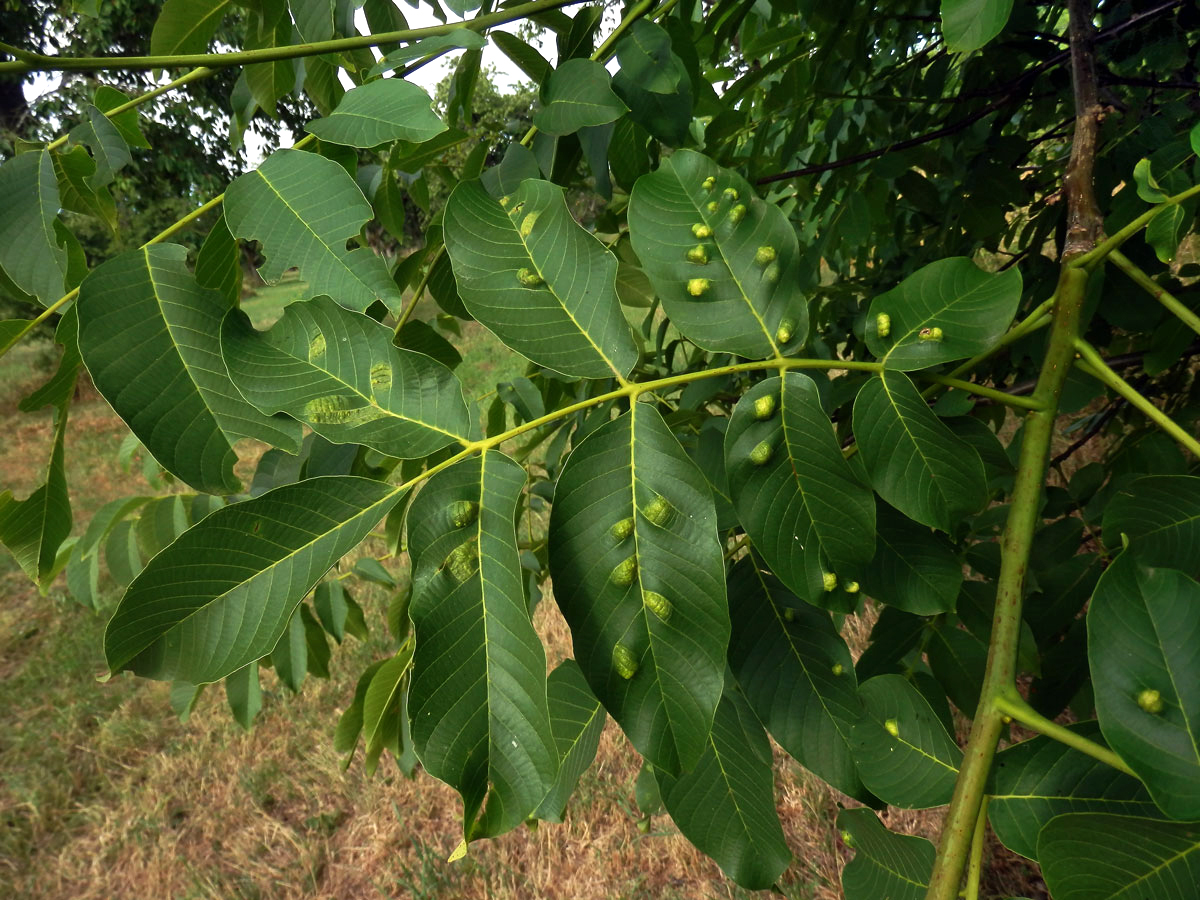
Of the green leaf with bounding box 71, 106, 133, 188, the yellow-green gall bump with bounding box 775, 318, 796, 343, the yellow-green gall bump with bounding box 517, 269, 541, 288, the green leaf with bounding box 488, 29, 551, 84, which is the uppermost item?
the green leaf with bounding box 71, 106, 133, 188

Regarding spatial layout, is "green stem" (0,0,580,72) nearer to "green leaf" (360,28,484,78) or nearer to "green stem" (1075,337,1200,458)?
"green leaf" (360,28,484,78)

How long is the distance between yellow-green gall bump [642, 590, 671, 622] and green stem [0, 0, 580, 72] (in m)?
0.61

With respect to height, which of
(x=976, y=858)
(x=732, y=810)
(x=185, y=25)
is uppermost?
(x=185, y=25)

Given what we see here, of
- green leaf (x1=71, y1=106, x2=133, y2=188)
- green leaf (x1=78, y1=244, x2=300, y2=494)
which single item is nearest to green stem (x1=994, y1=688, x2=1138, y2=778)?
green leaf (x1=78, y1=244, x2=300, y2=494)

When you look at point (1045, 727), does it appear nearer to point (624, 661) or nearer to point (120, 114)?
point (624, 661)

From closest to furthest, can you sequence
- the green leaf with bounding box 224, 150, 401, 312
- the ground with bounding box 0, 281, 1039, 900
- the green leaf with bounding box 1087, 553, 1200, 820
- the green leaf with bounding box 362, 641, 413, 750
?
the green leaf with bounding box 1087, 553, 1200, 820 < the green leaf with bounding box 224, 150, 401, 312 < the green leaf with bounding box 362, 641, 413, 750 < the ground with bounding box 0, 281, 1039, 900

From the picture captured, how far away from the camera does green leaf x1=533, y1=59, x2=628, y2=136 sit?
0.75 metres

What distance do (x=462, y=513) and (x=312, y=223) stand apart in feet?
1.13

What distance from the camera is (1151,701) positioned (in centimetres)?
48

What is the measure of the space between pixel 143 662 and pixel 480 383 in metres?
5.39

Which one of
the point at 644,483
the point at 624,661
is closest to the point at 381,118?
the point at 644,483

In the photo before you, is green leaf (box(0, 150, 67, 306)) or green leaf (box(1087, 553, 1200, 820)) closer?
green leaf (box(1087, 553, 1200, 820))

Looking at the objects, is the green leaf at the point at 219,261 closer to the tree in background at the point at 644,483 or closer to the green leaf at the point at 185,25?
the tree in background at the point at 644,483

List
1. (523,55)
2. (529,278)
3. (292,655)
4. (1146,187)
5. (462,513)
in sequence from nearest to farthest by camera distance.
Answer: (462,513) → (529,278) → (1146,187) → (523,55) → (292,655)
